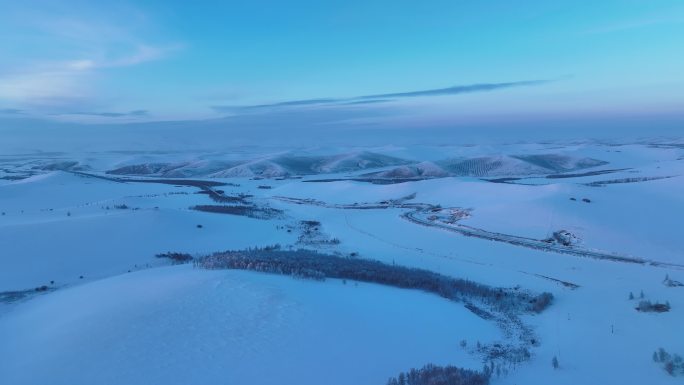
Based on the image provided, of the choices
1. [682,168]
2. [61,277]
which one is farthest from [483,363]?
[682,168]

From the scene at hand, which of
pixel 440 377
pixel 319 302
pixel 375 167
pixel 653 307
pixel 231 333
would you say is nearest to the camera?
pixel 440 377

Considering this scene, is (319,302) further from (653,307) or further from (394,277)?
(653,307)

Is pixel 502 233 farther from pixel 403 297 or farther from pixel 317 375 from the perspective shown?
pixel 317 375

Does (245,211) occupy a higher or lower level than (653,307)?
lower

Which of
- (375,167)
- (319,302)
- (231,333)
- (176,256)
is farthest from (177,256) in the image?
(375,167)

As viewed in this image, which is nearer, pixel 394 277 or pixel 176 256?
pixel 394 277
